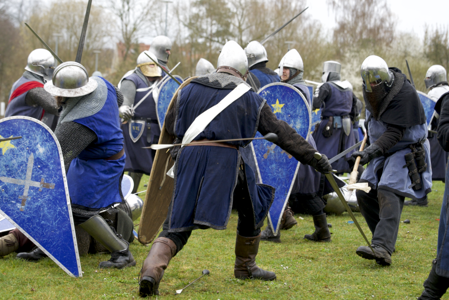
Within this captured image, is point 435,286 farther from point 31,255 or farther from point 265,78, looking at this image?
point 265,78

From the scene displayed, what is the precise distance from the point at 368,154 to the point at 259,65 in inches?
70.6

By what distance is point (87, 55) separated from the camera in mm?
26031

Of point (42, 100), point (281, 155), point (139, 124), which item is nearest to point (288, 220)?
point (281, 155)

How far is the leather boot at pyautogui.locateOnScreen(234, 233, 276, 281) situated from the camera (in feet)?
10.7

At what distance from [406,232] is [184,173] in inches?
120

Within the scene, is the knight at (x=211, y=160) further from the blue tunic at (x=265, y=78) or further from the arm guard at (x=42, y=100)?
the arm guard at (x=42, y=100)

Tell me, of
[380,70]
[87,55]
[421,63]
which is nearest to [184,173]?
[380,70]

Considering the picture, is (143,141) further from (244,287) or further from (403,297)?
(403,297)

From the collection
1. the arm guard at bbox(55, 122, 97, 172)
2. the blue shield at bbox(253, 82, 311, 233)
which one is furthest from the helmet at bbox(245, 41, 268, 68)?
the arm guard at bbox(55, 122, 97, 172)

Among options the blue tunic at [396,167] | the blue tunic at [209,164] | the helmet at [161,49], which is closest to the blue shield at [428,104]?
the blue tunic at [396,167]

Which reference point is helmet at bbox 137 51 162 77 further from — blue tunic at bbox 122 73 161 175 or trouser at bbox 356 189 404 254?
trouser at bbox 356 189 404 254

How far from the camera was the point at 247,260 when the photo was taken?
10.8ft

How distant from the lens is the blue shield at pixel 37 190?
3.09 m

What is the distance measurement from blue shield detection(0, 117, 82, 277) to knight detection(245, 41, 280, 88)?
240 cm
